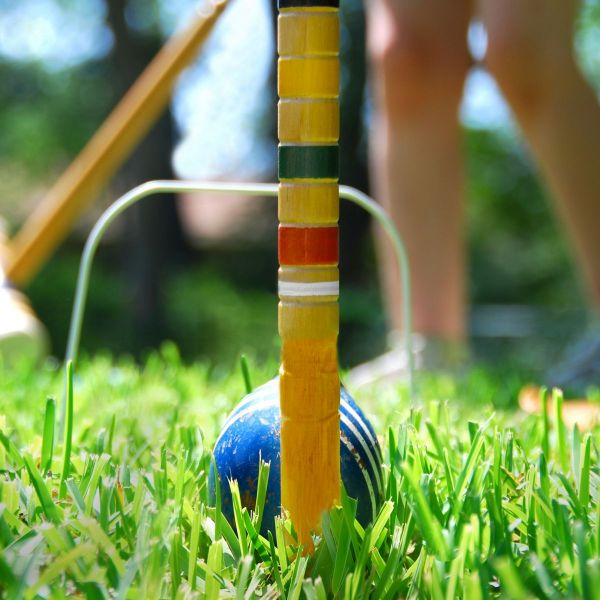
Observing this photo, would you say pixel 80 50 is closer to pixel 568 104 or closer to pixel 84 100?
pixel 84 100

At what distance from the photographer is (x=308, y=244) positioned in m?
0.74

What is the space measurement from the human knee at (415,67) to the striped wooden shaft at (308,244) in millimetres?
1304

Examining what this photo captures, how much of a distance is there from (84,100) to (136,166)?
2.68 meters

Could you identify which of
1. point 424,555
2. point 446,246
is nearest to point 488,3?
point 446,246

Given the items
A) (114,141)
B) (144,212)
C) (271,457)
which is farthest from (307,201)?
(144,212)

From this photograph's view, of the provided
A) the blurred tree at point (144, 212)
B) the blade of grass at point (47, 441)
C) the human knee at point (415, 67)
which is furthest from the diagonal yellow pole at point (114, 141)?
the blurred tree at point (144, 212)

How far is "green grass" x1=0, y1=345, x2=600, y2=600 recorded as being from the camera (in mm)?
680

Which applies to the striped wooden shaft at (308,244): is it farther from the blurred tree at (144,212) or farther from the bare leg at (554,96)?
the blurred tree at (144,212)

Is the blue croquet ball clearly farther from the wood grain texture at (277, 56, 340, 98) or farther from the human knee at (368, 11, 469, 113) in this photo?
the human knee at (368, 11, 469, 113)

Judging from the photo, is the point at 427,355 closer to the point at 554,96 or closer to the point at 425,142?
the point at 425,142

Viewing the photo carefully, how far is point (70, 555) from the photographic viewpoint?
657mm

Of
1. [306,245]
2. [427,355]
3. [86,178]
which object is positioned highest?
[86,178]

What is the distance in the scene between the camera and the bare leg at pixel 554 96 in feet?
6.23

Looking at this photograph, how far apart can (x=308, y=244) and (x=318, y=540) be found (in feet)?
0.81
